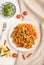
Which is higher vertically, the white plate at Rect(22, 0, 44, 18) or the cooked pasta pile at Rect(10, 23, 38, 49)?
the white plate at Rect(22, 0, 44, 18)

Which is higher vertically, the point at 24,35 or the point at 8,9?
the point at 8,9

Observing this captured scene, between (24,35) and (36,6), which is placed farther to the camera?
(36,6)

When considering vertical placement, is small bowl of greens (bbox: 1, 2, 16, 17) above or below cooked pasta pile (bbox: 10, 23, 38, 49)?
above

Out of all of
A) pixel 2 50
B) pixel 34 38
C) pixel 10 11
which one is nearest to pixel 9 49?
pixel 2 50

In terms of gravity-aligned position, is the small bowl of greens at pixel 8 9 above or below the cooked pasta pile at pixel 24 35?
above

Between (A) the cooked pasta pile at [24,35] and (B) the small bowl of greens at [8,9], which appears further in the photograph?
(B) the small bowl of greens at [8,9]

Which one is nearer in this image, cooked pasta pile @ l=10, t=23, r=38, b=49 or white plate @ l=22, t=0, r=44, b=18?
cooked pasta pile @ l=10, t=23, r=38, b=49
